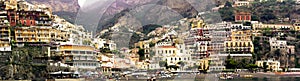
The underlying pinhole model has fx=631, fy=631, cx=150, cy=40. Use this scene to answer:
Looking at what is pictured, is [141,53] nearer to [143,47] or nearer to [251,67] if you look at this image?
[143,47]

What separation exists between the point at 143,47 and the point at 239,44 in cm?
477

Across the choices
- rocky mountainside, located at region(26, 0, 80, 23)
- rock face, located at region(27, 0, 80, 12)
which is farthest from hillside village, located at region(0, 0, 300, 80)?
rock face, located at region(27, 0, 80, 12)

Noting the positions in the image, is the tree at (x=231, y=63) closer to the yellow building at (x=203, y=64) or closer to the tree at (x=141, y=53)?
the yellow building at (x=203, y=64)

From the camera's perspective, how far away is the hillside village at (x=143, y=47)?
20703 mm

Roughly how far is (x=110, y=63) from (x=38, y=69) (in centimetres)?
643

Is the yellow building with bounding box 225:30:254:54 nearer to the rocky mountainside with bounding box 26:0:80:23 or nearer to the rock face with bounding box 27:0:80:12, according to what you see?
the rocky mountainside with bounding box 26:0:80:23

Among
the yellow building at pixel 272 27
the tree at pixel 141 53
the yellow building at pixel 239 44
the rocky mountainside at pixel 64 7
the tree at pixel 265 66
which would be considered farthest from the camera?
the rocky mountainside at pixel 64 7

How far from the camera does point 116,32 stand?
97.6 ft

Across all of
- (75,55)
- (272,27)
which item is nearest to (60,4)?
(272,27)

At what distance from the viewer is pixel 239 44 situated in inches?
1225

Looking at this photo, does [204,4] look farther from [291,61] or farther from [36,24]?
[36,24]

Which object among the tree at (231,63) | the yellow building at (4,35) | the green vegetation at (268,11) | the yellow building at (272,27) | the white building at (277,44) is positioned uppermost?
the green vegetation at (268,11)

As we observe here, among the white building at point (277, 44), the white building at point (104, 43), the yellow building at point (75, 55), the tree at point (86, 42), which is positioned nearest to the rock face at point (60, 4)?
the white building at point (104, 43)

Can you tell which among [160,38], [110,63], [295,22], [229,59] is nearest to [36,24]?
[110,63]
